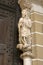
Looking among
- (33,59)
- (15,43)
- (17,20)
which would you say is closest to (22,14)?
(17,20)

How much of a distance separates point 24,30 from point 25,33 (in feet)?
0.14

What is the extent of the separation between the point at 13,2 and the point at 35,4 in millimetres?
313

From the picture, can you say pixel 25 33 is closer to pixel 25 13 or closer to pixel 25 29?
pixel 25 29

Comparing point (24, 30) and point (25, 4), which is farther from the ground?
point (25, 4)

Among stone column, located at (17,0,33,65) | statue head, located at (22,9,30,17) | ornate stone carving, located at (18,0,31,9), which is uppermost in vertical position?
ornate stone carving, located at (18,0,31,9)

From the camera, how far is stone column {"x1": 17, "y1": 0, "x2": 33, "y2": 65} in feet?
8.25

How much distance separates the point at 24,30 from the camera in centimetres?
258

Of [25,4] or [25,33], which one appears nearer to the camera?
[25,33]

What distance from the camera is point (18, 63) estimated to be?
2.60 meters

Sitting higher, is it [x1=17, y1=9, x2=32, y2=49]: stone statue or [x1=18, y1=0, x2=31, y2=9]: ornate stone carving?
[x1=18, y1=0, x2=31, y2=9]: ornate stone carving

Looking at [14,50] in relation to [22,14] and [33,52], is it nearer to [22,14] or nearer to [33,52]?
[33,52]

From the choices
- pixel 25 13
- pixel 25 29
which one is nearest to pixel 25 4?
pixel 25 13

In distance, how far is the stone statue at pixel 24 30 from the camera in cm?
254

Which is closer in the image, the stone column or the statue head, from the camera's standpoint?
the stone column
